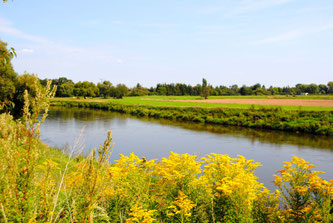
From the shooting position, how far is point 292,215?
3.48 metres

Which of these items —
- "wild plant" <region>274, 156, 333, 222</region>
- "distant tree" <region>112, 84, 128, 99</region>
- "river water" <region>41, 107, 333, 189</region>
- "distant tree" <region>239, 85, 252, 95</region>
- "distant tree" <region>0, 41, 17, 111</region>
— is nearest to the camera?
"wild plant" <region>274, 156, 333, 222</region>

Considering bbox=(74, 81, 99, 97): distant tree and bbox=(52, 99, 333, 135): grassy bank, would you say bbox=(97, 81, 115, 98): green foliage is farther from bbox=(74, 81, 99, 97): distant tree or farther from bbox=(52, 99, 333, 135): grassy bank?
bbox=(52, 99, 333, 135): grassy bank

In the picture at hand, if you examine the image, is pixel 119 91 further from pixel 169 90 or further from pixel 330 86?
pixel 330 86

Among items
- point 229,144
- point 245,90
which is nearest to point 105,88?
point 245,90

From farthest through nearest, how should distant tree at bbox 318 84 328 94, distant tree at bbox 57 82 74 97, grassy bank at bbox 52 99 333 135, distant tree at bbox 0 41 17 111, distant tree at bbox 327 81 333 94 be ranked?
distant tree at bbox 318 84 328 94, distant tree at bbox 327 81 333 94, distant tree at bbox 57 82 74 97, grassy bank at bbox 52 99 333 135, distant tree at bbox 0 41 17 111

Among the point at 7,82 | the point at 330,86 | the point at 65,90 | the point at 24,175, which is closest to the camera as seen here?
the point at 24,175

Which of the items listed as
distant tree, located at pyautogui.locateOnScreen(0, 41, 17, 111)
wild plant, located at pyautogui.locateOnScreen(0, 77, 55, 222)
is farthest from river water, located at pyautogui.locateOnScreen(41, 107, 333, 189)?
wild plant, located at pyautogui.locateOnScreen(0, 77, 55, 222)

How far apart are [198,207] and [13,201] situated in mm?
2506

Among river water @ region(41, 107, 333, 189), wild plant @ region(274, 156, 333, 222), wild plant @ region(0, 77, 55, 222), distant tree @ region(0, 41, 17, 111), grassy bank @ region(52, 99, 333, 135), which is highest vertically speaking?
distant tree @ region(0, 41, 17, 111)

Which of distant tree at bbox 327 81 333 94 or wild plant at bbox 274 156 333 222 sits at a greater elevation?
distant tree at bbox 327 81 333 94

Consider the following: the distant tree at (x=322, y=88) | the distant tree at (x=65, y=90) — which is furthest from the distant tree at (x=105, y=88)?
the distant tree at (x=322, y=88)

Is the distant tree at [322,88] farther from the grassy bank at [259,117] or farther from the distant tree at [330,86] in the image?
the grassy bank at [259,117]

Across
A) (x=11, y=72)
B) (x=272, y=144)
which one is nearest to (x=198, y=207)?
(x=272, y=144)

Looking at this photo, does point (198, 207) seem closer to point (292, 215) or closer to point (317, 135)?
point (292, 215)
